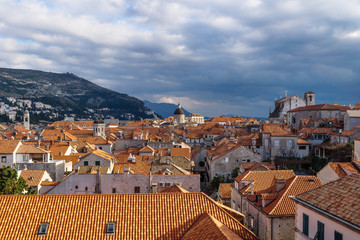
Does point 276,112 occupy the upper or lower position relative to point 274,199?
upper

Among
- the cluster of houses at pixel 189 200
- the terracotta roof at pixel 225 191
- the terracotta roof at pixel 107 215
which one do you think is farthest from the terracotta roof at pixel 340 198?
the terracotta roof at pixel 225 191

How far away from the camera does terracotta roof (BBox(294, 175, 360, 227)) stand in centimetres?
1363

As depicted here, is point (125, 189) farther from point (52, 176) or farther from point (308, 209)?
point (308, 209)

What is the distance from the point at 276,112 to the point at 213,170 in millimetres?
77674

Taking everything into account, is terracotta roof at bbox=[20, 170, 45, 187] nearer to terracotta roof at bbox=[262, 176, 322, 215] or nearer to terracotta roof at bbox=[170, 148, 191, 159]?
terracotta roof at bbox=[170, 148, 191, 159]

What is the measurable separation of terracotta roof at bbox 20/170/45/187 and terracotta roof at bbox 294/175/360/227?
1370 inches

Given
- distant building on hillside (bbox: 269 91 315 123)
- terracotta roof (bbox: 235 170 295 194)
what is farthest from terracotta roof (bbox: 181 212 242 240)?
distant building on hillside (bbox: 269 91 315 123)

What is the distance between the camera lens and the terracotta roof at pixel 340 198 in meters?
13.6

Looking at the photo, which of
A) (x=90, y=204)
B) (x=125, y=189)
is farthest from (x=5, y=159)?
(x=90, y=204)

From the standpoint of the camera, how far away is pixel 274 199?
88.6 ft

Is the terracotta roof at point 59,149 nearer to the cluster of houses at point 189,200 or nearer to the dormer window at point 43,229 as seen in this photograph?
the cluster of houses at point 189,200

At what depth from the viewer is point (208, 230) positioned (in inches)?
667

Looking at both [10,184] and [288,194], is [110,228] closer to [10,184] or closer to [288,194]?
[288,194]

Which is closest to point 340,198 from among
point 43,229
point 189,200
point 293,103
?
point 189,200
